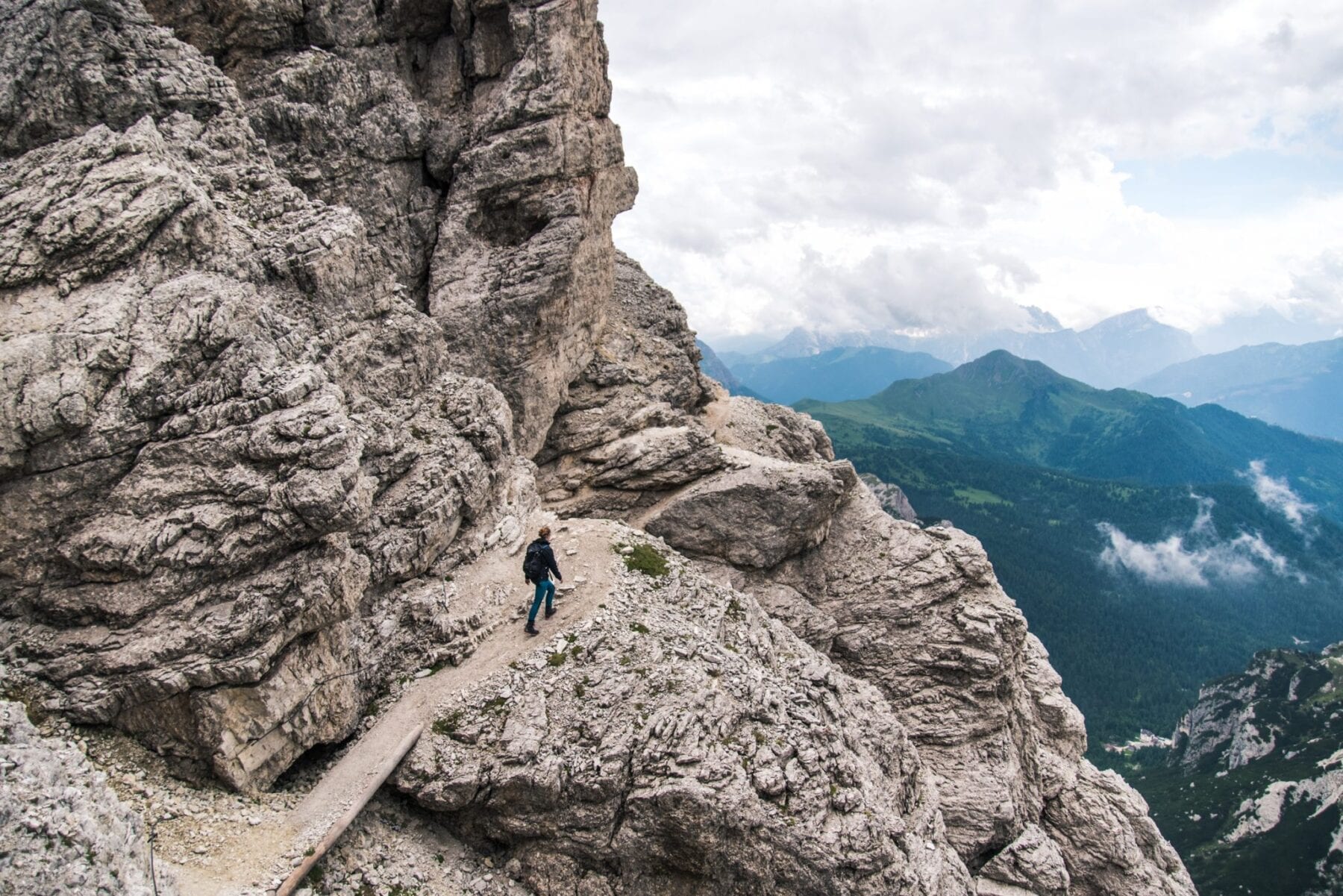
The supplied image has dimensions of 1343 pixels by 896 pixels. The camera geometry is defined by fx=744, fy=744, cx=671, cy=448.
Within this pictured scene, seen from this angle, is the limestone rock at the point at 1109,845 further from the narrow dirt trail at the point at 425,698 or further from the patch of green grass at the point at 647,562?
the narrow dirt trail at the point at 425,698

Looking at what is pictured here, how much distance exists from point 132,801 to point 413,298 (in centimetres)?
3200

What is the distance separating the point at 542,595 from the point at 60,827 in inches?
638

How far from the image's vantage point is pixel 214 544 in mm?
23328

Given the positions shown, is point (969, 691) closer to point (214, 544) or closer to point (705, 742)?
point (705, 742)

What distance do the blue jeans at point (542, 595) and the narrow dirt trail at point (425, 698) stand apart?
2.11ft

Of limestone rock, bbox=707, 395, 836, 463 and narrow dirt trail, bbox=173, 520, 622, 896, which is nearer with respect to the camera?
narrow dirt trail, bbox=173, 520, 622, 896

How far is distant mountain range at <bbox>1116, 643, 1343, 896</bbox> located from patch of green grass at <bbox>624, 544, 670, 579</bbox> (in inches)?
6387

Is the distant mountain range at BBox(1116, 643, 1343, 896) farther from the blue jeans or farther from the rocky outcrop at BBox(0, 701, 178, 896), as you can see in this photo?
the rocky outcrop at BBox(0, 701, 178, 896)

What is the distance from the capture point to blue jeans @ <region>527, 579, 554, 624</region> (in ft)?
97.6

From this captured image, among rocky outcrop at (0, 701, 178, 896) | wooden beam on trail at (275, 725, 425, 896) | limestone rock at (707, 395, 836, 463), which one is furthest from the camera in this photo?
limestone rock at (707, 395, 836, 463)

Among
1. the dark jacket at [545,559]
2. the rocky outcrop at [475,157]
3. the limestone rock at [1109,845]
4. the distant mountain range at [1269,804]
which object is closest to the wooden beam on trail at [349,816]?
the dark jacket at [545,559]

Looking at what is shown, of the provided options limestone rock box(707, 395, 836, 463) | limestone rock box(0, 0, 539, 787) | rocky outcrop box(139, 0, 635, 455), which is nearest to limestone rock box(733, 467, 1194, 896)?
limestone rock box(707, 395, 836, 463)

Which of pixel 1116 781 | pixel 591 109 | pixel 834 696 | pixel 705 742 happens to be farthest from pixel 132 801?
pixel 1116 781

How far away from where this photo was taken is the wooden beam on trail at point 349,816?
68.3 feet
